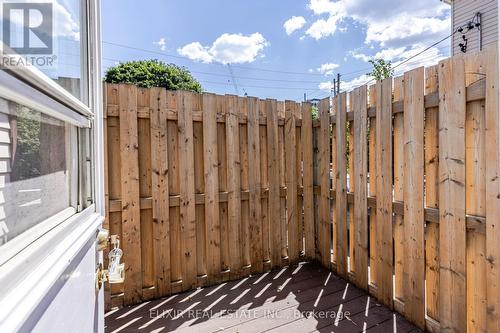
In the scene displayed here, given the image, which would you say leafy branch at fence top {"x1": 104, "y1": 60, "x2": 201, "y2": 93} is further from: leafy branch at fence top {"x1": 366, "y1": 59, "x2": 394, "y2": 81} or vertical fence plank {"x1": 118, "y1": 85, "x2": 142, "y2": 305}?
vertical fence plank {"x1": 118, "y1": 85, "x2": 142, "y2": 305}

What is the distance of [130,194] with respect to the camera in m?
2.25

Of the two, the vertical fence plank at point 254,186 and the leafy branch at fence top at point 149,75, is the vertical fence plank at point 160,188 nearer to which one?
the vertical fence plank at point 254,186

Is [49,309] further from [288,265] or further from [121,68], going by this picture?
[121,68]

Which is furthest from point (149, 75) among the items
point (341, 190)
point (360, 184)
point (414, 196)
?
point (414, 196)

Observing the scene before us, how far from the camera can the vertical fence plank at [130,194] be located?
222 centimetres

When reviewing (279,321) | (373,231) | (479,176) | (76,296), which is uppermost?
(479,176)

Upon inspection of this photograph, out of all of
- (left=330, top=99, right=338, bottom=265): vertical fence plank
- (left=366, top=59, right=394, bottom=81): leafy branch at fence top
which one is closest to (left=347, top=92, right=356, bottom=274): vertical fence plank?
(left=330, top=99, right=338, bottom=265): vertical fence plank

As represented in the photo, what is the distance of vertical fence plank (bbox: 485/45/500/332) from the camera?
4.82 ft

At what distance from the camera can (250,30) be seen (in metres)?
9.88

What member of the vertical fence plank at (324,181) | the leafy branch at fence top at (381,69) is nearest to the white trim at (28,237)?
the vertical fence plank at (324,181)

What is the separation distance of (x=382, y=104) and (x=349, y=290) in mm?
1676

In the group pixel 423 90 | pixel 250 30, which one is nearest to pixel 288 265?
pixel 423 90

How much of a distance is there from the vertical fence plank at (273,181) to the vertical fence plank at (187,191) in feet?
2.76
